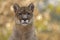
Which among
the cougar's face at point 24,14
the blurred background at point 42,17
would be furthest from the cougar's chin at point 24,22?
the blurred background at point 42,17

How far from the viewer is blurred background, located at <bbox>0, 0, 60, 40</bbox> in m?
6.25

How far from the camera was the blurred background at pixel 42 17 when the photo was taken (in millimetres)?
6246

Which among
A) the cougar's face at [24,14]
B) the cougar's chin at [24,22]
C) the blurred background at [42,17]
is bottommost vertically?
the blurred background at [42,17]

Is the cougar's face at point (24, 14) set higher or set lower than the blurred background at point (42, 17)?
higher

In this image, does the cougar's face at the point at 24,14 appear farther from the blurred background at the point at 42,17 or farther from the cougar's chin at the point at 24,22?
the blurred background at the point at 42,17

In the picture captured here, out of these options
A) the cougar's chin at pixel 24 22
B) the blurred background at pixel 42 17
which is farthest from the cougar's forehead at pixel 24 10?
the blurred background at pixel 42 17

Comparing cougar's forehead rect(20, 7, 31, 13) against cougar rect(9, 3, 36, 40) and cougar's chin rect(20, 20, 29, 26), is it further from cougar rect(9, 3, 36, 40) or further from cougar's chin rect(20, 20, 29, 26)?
cougar's chin rect(20, 20, 29, 26)

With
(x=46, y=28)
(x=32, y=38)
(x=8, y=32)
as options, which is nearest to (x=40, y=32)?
(x=46, y=28)

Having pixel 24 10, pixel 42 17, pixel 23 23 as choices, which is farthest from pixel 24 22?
pixel 42 17

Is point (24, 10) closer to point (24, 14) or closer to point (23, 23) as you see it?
point (24, 14)

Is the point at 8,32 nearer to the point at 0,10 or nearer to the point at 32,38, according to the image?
the point at 0,10

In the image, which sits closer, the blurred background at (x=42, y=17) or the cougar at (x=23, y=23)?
the cougar at (x=23, y=23)

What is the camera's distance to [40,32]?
6.27 m

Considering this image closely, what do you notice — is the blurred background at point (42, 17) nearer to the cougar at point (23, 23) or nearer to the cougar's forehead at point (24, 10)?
the cougar at point (23, 23)
